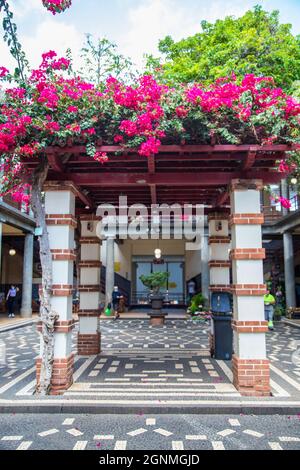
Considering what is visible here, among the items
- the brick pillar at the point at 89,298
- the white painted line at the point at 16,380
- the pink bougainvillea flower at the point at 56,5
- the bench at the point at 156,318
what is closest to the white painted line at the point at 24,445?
the white painted line at the point at 16,380

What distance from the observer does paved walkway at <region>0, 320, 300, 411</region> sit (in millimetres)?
4582

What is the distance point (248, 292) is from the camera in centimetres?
511

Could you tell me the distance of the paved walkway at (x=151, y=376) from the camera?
458cm

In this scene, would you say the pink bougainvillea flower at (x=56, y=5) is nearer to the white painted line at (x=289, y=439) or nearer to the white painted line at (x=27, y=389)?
the white painted line at (x=27, y=389)

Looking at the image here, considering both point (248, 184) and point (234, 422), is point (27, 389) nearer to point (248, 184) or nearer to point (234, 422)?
point (234, 422)

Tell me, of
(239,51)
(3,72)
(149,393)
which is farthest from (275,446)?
(239,51)

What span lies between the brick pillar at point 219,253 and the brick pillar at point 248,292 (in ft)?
6.87

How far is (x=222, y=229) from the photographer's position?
7.59 m

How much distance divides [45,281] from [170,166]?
7.92 ft

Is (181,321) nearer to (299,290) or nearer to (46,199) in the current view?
(299,290)

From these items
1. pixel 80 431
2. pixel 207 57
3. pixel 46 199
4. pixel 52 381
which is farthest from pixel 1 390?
pixel 207 57

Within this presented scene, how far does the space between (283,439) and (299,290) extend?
15.7m

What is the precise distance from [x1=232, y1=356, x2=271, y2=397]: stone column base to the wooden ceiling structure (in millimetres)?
2590
